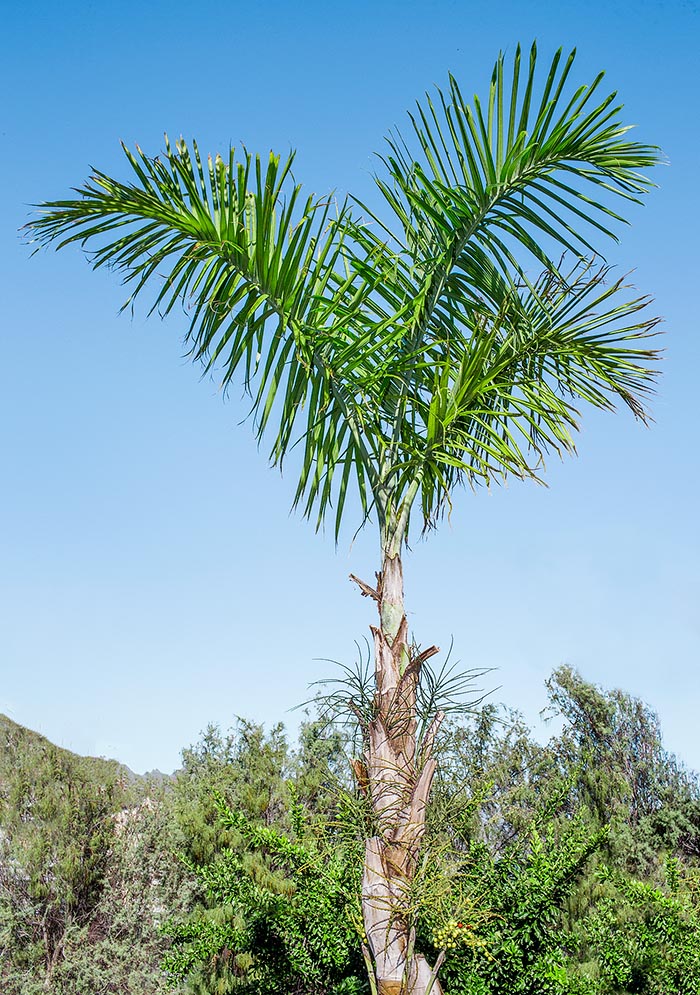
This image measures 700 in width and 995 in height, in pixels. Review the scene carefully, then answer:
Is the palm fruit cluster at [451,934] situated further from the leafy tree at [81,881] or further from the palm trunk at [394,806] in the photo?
the leafy tree at [81,881]

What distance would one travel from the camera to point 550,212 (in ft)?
14.7

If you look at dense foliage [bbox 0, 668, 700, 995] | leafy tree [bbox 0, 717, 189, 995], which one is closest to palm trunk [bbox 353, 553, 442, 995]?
dense foliage [bbox 0, 668, 700, 995]

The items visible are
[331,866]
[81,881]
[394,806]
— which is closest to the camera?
[394,806]

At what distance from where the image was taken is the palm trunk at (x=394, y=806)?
3.69 m

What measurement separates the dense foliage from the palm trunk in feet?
0.36

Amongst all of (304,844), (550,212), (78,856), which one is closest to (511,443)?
(550,212)

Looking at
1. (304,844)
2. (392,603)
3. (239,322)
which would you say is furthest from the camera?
(304,844)

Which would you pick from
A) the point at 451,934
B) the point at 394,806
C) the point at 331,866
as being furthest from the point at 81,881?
the point at 394,806

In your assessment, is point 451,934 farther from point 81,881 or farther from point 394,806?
point 81,881

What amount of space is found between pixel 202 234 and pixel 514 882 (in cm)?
521

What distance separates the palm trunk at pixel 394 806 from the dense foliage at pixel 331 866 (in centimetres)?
11

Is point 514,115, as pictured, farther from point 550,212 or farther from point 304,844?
point 304,844

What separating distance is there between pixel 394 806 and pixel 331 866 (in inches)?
124

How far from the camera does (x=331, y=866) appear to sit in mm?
6562
